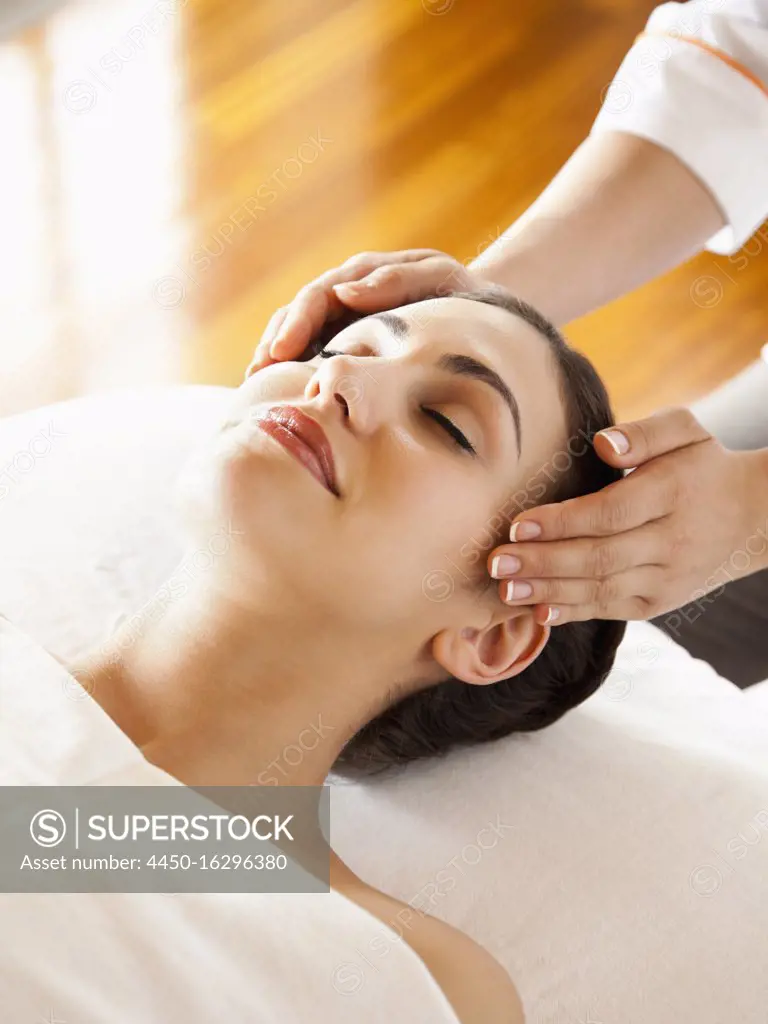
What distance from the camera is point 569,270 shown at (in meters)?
1.64

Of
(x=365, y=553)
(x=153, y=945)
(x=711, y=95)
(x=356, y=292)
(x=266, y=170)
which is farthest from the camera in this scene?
(x=266, y=170)

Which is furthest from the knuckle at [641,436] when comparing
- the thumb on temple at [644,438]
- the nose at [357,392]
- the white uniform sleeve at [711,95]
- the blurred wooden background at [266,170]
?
the blurred wooden background at [266,170]

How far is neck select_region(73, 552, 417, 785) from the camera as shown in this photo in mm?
1169

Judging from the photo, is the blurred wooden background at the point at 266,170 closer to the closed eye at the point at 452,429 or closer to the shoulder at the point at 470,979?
the closed eye at the point at 452,429

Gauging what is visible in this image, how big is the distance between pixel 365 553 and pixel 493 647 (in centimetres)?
22

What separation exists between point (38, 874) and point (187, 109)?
2.27 m

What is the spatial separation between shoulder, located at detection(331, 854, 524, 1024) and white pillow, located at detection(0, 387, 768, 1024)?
2 centimetres

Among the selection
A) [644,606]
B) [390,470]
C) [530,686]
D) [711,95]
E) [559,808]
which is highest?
[711,95]

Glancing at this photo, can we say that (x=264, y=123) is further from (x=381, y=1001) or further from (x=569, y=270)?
(x=381, y=1001)

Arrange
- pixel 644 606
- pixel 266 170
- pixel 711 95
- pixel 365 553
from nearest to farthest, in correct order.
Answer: pixel 365 553
pixel 644 606
pixel 711 95
pixel 266 170

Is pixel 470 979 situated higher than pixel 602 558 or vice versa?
pixel 602 558

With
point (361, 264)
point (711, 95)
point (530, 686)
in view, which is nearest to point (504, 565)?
point (530, 686)

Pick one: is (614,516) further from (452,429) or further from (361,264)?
(361,264)

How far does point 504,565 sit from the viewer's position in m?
1.12
